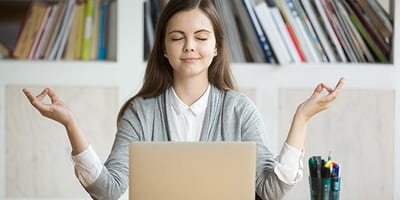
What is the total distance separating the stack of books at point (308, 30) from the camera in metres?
2.28

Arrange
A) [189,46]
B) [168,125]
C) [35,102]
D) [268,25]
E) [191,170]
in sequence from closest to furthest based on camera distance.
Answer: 1. [191,170]
2. [35,102]
3. [189,46]
4. [168,125]
5. [268,25]

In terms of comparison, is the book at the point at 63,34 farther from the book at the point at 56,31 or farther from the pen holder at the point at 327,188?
the pen holder at the point at 327,188

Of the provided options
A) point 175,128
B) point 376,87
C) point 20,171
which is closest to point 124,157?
point 175,128

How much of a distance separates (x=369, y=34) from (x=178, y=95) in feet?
4.35

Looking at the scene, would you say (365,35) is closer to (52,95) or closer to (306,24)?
(306,24)

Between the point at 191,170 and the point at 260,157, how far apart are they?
449mm

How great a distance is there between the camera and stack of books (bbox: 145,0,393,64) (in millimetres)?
2281

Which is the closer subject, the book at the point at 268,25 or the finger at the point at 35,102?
the finger at the point at 35,102

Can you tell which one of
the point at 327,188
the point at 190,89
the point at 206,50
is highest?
the point at 206,50

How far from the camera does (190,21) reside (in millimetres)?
1368

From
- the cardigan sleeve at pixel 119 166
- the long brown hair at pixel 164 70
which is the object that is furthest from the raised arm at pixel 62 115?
the long brown hair at pixel 164 70

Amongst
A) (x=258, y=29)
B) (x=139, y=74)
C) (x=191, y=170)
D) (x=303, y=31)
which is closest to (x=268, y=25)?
(x=258, y=29)

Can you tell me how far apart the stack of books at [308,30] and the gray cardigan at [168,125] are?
2.80 feet

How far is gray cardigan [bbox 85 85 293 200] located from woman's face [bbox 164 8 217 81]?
16cm
